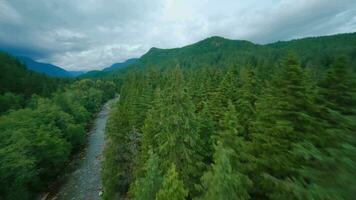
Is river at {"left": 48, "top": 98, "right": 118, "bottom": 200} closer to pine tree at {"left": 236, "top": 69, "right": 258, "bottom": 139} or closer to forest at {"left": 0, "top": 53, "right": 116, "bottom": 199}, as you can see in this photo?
forest at {"left": 0, "top": 53, "right": 116, "bottom": 199}

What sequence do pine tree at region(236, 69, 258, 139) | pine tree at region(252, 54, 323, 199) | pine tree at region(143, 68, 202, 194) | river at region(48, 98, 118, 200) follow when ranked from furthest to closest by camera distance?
river at region(48, 98, 118, 200) < pine tree at region(236, 69, 258, 139) < pine tree at region(143, 68, 202, 194) < pine tree at region(252, 54, 323, 199)

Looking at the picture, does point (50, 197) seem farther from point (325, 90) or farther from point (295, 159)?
point (325, 90)

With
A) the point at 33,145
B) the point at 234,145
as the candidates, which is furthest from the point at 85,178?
the point at 234,145

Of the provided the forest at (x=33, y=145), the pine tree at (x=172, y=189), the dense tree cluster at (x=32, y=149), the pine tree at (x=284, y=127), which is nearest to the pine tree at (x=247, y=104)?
the pine tree at (x=284, y=127)

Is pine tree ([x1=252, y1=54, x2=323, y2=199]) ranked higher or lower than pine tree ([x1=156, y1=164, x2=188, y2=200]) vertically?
higher

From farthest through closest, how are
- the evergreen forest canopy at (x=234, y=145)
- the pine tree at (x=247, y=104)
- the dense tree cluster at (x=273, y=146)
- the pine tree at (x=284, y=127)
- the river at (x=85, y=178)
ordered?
the river at (x=85, y=178) < the pine tree at (x=247, y=104) < the pine tree at (x=284, y=127) < the evergreen forest canopy at (x=234, y=145) < the dense tree cluster at (x=273, y=146)

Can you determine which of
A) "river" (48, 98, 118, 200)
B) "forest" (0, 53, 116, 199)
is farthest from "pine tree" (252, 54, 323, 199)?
"forest" (0, 53, 116, 199)

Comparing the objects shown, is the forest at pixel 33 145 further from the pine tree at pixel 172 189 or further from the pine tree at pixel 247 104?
the pine tree at pixel 247 104

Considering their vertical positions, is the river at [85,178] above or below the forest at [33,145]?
below

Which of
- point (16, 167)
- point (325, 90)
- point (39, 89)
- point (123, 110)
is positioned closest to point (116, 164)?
point (123, 110)

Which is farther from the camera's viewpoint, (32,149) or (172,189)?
(32,149)

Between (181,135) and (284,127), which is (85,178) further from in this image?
(284,127)
